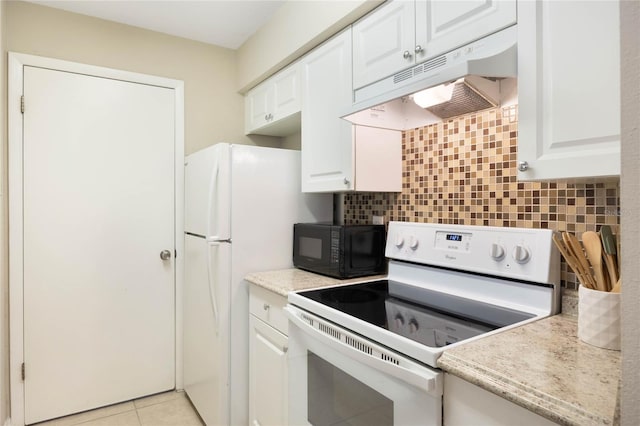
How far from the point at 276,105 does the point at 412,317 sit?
161 cm

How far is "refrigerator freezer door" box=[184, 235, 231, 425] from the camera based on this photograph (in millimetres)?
1986

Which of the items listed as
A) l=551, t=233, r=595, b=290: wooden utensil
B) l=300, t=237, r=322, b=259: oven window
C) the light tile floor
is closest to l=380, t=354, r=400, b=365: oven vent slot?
l=551, t=233, r=595, b=290: wooden utensil

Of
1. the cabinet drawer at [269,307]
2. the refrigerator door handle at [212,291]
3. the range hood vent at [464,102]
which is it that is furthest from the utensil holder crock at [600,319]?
the refrigerator door handle at [212,291]

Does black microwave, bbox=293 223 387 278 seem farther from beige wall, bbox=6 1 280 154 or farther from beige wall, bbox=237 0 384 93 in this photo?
beige wall, bbox=6 1 280 154

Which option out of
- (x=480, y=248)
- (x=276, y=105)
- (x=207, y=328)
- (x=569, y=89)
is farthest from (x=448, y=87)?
(x=207, y=328)

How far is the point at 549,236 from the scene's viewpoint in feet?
4.09

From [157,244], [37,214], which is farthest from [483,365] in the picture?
[37,214]

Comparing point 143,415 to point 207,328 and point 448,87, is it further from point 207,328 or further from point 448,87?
point 448,87

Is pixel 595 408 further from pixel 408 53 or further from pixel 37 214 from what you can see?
pixel 37 214

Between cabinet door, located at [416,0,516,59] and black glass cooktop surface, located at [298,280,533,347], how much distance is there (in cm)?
88

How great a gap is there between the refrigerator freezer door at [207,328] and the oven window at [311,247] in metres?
0.39

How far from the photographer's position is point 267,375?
5.93 ft

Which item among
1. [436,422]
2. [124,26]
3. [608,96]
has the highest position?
[124,26]

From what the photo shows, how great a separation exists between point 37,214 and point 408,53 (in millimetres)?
2192
